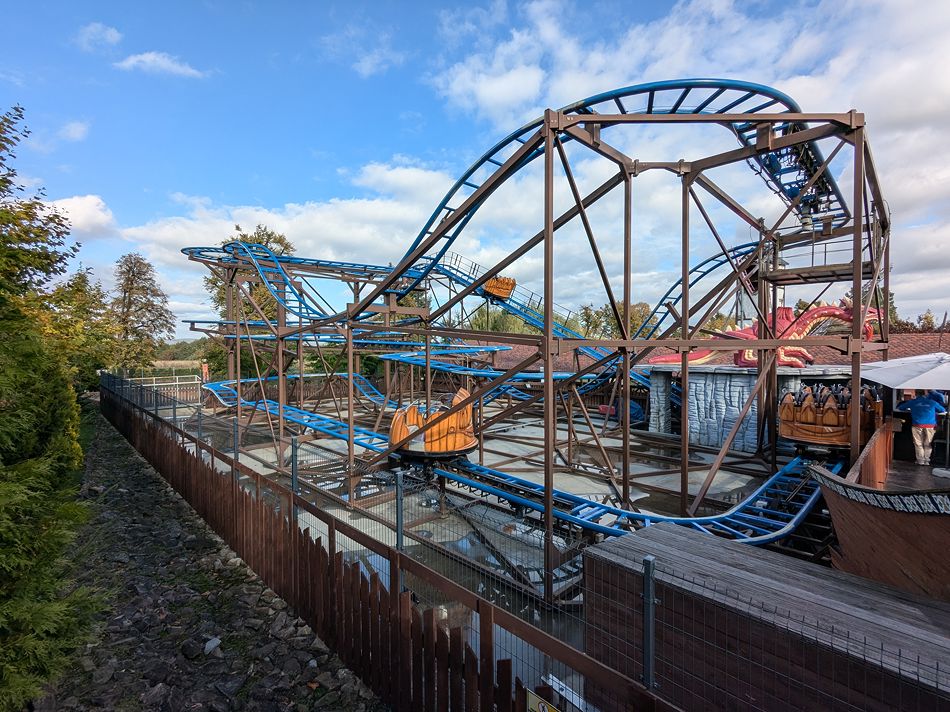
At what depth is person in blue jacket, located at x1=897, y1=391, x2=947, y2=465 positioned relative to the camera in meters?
7.09

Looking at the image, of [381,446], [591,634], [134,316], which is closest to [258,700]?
[591,634]

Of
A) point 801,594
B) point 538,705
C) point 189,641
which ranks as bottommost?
point 189,641

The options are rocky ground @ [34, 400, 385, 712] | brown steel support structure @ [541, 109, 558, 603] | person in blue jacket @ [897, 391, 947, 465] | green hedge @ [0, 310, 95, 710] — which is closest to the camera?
green hedge @ [0, 310, 95, 710]

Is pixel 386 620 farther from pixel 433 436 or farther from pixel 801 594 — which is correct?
pixel 433 436

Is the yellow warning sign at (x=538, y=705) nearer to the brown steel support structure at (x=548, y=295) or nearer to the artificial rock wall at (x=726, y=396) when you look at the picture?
the brown steel support structure at (x=548, y=295)

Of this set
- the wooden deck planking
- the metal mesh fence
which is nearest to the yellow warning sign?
the metal mesh fence

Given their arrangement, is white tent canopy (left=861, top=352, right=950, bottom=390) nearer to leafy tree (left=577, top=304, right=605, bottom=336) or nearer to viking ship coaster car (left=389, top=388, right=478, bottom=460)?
viking ship coaster car (left=389, top=388, right=478, bottom=460)

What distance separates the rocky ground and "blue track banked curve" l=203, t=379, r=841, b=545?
11.2 feet

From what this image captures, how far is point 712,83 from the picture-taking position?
17.5 ft

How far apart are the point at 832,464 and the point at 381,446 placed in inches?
331

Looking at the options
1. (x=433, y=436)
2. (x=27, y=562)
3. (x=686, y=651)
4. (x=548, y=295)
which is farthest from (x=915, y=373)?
(x=27, y=562)

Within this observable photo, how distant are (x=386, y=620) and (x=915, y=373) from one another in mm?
7361

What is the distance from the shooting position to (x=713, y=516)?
6051 mm

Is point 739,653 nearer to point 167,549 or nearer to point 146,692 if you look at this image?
point 146,692
